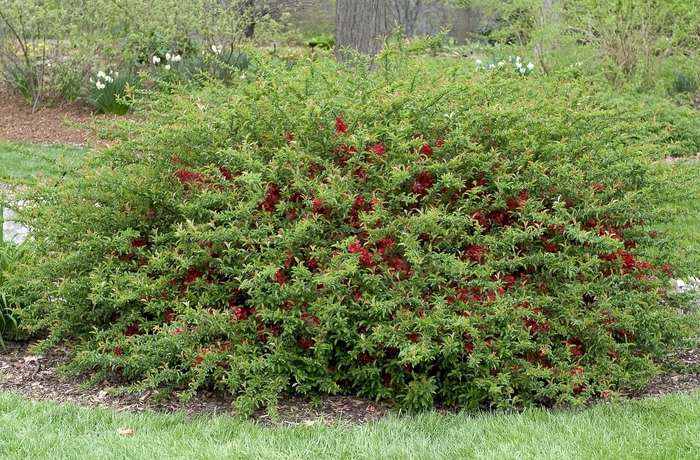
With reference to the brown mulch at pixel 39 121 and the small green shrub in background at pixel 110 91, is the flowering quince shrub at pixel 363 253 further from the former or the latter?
the small green shrub in background at pixel 110 91

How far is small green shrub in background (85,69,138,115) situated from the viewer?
13.2m

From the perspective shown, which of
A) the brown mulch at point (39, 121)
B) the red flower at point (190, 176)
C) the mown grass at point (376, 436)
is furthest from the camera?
the brown mulch at point (39, 121)

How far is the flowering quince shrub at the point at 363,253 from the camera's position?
13.6 ft

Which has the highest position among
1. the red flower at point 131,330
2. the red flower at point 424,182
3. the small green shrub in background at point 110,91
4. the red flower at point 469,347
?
the red flower at point 424,182

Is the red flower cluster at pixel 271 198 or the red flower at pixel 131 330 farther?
the red flower at pixel 131 330

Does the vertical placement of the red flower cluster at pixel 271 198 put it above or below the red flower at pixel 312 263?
above

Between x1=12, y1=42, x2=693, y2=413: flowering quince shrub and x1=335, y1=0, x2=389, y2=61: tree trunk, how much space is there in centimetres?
567

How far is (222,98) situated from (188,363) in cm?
196

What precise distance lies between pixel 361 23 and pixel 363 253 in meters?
7.01

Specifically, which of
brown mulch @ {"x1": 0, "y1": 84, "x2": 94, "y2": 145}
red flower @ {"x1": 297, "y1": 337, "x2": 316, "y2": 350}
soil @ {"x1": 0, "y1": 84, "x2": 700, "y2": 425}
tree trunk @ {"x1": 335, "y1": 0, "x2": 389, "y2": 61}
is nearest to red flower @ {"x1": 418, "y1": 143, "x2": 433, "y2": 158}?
red flower @ {"x1": 297, "y1": 337, "x2": 316, "y2": 350}

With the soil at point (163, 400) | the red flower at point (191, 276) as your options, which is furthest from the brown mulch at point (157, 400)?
the red flower at point (191, 276)

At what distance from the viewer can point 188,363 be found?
13.6ft

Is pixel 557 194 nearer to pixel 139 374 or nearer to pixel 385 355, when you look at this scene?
pixel 385 355

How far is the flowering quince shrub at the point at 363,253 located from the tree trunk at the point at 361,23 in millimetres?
5670
